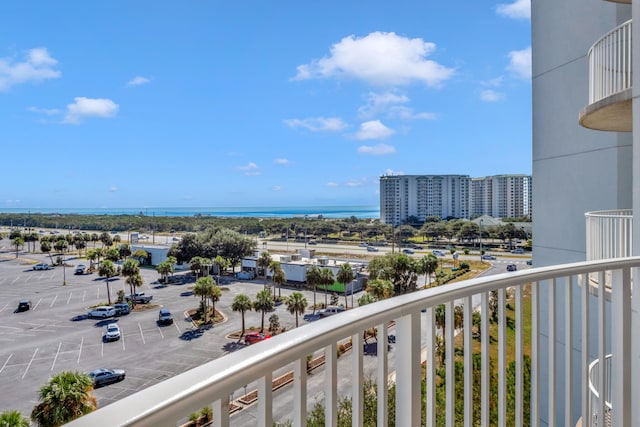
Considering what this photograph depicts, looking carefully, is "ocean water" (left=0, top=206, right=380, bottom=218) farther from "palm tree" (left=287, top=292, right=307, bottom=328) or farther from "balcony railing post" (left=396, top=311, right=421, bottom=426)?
"balcony railing post" (left=396, top=311, right=421, bottom=426)

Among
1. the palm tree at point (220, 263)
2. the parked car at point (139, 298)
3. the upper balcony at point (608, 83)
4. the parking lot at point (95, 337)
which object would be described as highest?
the upper balcony at point (608, 83)

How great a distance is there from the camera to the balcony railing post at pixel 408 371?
894mm

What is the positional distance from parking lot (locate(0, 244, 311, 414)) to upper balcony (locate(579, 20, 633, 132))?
41.0ft

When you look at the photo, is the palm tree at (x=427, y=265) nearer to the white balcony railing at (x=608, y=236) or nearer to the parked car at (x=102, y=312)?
the parked car at (x=102, y=312)

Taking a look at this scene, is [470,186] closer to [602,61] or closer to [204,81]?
[204,81]

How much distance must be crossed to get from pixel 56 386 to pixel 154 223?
5934 cm

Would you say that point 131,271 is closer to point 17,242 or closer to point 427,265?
point 427,265

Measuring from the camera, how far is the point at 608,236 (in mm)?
3158

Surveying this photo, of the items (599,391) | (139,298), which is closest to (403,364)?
(599,391)

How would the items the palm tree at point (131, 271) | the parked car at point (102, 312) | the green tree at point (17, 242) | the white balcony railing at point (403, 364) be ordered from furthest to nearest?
the green tree at point (17, 242) < the parked car at point (102, 312) < the palm tree at point (131, 271) < the white balcony railing at point (403, 364)

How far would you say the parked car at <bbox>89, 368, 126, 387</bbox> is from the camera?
1412 cm

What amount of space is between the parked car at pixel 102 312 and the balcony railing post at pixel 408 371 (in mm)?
26561

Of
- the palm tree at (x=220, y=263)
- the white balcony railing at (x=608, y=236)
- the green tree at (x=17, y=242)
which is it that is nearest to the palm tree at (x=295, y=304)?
the palm tree at (x=220, y=263)

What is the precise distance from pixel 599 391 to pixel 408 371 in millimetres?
1177
